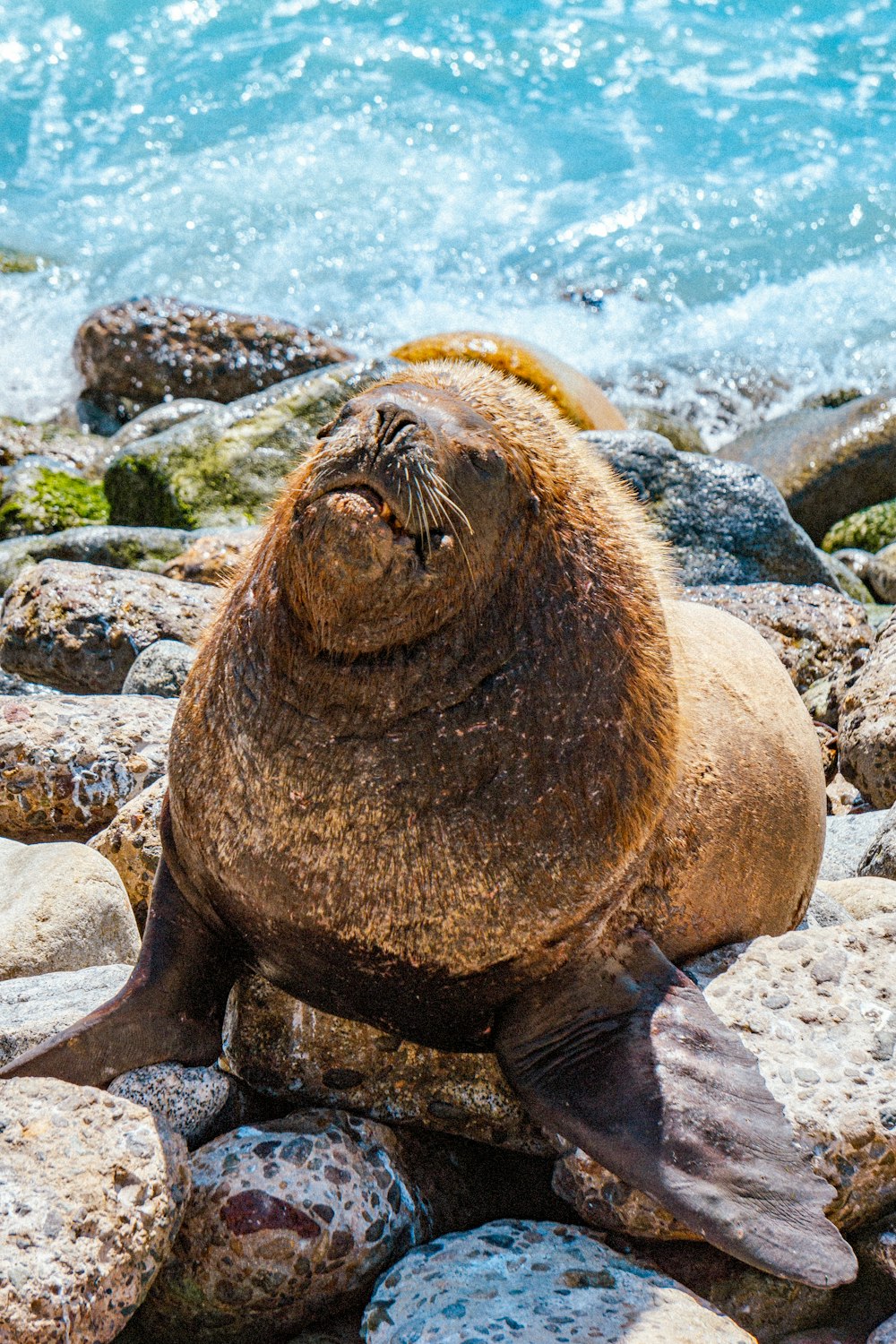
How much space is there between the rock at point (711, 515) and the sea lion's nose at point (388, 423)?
20.2 feet

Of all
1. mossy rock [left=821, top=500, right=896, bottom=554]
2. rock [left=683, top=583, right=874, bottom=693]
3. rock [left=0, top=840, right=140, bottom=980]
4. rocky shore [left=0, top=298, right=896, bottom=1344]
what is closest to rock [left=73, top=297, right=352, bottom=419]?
mossy rock [left=821, top=500, right=896, bottom=554]

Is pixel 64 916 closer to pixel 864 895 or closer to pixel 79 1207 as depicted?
pixel 79 1207

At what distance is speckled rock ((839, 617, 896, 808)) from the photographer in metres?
6.88

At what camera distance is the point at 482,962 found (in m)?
4.04

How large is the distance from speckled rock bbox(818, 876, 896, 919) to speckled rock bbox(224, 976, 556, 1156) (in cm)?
188

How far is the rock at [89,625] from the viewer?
8.10 metres

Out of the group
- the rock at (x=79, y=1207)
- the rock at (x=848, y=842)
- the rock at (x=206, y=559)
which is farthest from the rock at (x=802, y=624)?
the rock at (x=79, y=1207)

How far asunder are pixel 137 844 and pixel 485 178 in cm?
2359

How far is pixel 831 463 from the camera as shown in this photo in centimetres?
1524

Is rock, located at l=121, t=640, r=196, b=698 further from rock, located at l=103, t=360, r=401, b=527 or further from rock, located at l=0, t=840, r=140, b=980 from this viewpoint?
rock, located at l=103, t=360, r=401, b=527

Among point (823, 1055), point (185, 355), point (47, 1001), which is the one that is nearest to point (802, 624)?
point (823, 1055)

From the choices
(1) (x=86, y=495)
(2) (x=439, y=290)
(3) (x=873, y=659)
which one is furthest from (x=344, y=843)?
(2) (x=439, y=290)

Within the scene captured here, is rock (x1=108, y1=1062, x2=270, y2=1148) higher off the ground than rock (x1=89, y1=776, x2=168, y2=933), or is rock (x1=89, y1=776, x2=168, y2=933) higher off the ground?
rock (x1=108, y1=1062, x2=270, y2=1148)

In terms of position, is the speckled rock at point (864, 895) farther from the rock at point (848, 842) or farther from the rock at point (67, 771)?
the rock at point (67, 771)
